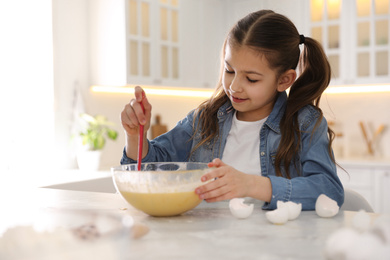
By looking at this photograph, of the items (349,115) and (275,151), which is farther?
(349,115)

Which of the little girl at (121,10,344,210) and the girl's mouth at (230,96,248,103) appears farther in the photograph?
the girl's mouth at (230,96,248,103)

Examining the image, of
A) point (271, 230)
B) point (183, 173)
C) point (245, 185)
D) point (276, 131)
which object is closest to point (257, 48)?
point (276, 131)

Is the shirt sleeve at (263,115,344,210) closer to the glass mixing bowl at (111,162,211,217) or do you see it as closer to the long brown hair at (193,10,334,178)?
the long brown hair at (193,10,334,178)

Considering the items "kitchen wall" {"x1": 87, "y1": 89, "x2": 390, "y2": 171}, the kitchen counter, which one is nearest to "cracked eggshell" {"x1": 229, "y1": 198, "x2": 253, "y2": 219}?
the kitchen counter

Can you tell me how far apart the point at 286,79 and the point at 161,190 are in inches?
32.0

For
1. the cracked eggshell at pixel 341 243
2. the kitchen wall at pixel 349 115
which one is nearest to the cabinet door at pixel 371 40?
the kitchen wall at pixel 349 115

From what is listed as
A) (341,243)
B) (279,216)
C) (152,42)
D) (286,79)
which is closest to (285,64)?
(286,79)

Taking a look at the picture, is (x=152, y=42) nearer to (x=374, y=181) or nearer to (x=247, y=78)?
(x=374, y=181)

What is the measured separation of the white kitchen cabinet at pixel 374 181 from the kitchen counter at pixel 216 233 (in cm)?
246

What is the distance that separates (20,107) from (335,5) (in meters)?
2.50

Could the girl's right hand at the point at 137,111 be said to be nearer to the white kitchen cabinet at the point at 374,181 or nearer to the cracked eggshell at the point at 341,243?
the cracked eggshell at the point at 341,243

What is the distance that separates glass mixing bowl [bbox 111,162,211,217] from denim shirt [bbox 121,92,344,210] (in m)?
0.23

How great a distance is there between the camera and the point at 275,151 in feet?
4.70

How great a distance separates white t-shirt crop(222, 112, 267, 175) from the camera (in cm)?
153
